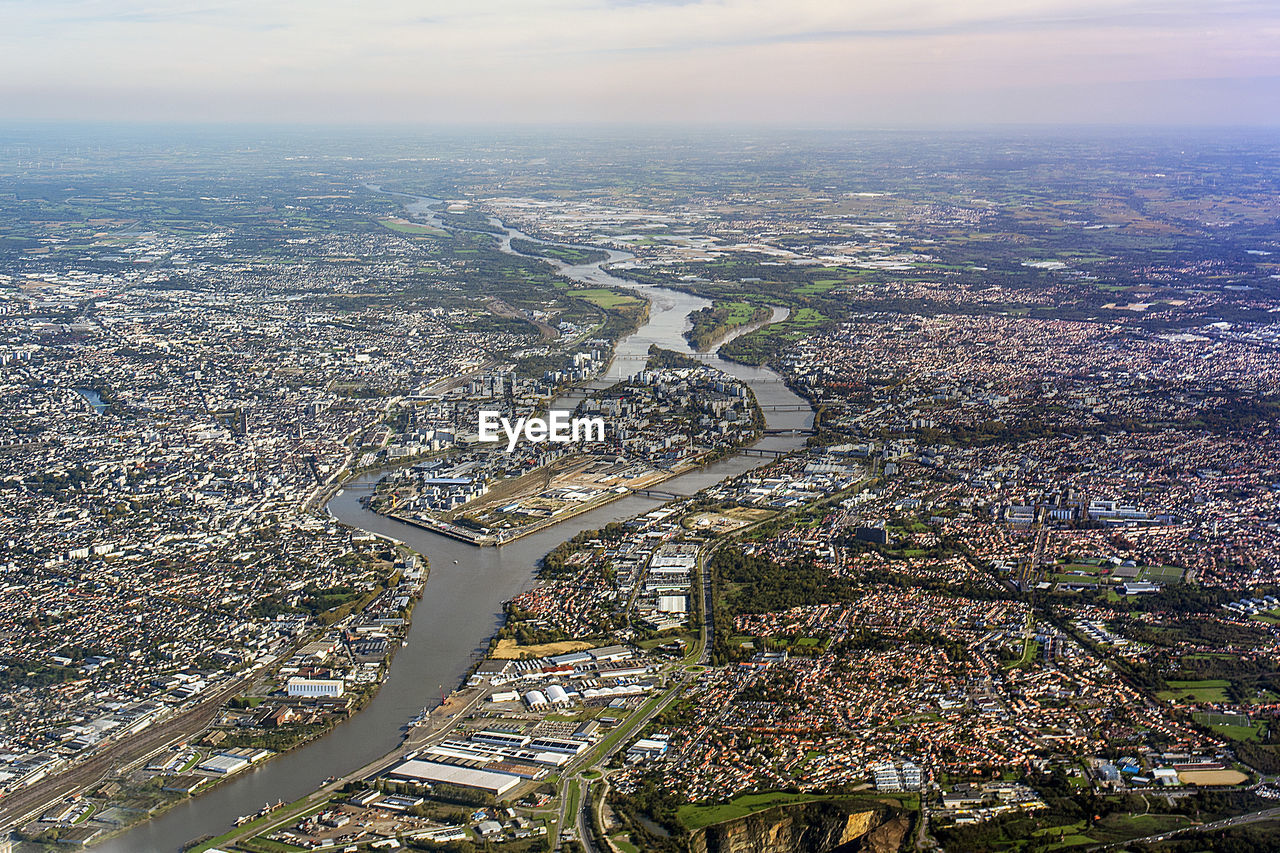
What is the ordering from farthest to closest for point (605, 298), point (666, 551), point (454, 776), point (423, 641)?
1. point (605, 298)
2. point (666, 551)
3. point (423, 641)
4. point (454, 776)

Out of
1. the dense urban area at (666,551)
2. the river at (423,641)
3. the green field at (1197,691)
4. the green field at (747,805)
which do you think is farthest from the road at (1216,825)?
the river at (423,641)

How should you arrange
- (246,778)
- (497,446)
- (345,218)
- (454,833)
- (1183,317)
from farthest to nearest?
(345,218)
(1183,317)
(497,446)
(246,778)
(454,833)

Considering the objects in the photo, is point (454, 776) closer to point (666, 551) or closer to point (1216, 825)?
point (1216, 825)

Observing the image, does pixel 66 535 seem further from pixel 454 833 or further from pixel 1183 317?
pixel 1183 317

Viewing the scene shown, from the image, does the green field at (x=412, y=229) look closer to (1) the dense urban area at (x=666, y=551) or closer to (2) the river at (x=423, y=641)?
(1) the dense urban area at (x=666, y=551)

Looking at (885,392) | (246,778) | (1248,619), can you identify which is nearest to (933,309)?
(885,392)

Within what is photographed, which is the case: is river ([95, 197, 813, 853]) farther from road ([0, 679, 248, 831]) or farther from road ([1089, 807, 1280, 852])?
road ([1089, 807, 1280, 852])

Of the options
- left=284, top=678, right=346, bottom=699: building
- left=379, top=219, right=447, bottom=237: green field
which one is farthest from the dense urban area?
left=379, top=219, right=447, bottom=237: green field

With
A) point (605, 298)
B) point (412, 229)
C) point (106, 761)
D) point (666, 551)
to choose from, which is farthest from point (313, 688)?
point (412, 229)
